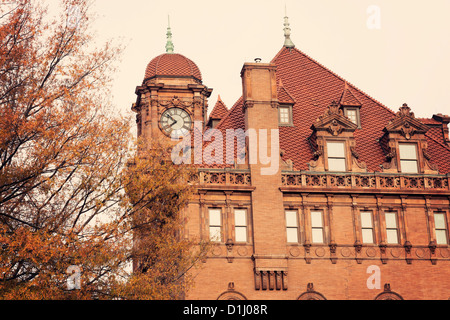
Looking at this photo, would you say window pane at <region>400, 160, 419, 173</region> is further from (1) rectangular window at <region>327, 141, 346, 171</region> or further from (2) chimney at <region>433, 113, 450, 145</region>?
(2) chimney at <region>433, 113, 450, 145</region>

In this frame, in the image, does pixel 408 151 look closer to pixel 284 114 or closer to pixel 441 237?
pixel 441 237

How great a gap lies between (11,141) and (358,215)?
1949cm

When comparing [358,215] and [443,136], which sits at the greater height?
[443,136]

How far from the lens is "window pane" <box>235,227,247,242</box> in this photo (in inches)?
1505

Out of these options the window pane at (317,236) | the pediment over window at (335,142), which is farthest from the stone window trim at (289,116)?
the window pane at (317,236)

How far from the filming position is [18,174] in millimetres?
24797

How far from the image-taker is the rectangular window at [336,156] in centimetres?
4056

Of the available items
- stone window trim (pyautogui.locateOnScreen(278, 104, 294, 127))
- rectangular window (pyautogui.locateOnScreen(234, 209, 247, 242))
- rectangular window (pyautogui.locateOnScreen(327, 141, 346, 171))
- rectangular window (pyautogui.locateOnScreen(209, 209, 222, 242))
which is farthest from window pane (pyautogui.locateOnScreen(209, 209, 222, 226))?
stone window trim (pyautogui.locateOnScreen(278, 104, 294, 127))

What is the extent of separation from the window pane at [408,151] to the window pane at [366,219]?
3.65 m

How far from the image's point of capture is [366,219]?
39688 millimetres

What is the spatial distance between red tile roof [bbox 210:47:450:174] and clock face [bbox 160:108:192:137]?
12.6 ft
